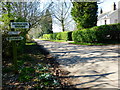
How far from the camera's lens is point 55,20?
35.1 meters

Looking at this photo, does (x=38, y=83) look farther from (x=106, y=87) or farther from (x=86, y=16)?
(x=86, y=16)

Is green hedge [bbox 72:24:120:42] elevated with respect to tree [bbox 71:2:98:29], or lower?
lower

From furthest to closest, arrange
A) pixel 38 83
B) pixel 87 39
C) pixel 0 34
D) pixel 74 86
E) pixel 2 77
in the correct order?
pixel 87 39
pixel 0 34
pixel 2 77
pixel 38 83
pixel 74 86

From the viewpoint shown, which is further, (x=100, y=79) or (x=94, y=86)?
(x=100, y=79)

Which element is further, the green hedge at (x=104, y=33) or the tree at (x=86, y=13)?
the tree at (x=86, y=13)

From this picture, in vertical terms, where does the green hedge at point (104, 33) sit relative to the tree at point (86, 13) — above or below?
below

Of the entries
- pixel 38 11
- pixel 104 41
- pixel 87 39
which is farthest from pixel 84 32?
pixel 38 11

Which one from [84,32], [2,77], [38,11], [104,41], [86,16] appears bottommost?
[2,77]

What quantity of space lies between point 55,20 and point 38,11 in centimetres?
1883

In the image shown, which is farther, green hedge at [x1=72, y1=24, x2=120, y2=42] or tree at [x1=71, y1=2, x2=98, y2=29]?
tree at [x1=71, y1=2, x2=98, y2=29]

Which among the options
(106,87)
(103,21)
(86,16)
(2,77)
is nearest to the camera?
(106,87)

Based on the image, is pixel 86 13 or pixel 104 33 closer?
pixel 104 33

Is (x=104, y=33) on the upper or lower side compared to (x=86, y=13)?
lower

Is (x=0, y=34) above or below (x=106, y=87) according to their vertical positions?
above
